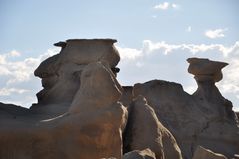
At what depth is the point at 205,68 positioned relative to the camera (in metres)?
18.8

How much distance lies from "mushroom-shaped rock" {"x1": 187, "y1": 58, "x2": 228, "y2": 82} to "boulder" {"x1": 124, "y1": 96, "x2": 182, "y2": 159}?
7981 millimetres

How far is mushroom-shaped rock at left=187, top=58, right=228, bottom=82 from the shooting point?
18734 millimetres

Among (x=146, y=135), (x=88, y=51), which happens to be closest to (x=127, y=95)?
(x=88, y=51)

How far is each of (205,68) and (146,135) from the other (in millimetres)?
8811

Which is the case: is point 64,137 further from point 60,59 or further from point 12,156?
point 60,59

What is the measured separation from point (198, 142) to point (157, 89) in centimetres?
180

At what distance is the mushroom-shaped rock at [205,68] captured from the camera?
738 inches

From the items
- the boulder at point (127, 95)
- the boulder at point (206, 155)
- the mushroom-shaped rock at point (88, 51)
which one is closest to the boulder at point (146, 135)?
the boulder at point (206, 155)

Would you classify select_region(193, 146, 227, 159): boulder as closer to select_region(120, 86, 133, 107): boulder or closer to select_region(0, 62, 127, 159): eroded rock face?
select_region(0, 62, 127, 159): eroded rock face

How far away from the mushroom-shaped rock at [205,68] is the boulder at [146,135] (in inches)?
314

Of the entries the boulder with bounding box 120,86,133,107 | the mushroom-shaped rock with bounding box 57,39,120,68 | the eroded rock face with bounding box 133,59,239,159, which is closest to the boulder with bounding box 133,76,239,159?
the eroded rock face with bounding box 133,59,239,159

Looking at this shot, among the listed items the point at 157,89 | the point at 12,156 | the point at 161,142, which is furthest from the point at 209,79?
the point at 12,156

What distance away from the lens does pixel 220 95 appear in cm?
1903

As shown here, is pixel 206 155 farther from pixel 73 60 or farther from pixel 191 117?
pixel 73 60
